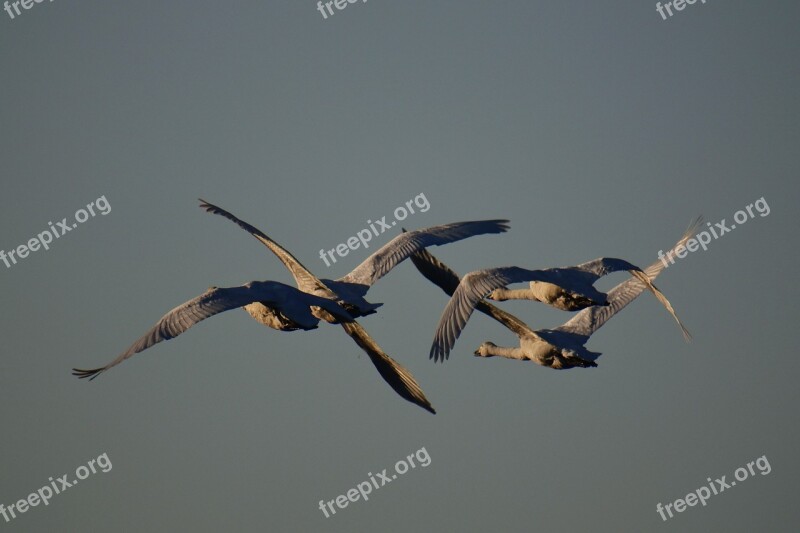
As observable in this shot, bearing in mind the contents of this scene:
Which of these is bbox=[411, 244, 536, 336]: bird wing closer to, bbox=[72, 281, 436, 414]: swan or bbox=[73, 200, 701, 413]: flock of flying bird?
bbox=[73, 200, 701, 413]: flock of flying bird

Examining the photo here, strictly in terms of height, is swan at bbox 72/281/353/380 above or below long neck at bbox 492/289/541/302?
above

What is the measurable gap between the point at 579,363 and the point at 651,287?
3605mm

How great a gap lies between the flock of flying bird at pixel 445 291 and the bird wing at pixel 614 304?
3cm

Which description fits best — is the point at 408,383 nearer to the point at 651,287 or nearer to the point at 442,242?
the point at 442,242

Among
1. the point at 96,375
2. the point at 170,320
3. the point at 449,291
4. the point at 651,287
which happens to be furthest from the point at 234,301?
the point at 651,287

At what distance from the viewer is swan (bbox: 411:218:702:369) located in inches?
1959

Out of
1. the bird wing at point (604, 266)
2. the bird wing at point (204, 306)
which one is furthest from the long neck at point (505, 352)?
the bird wing at point (204, 306)

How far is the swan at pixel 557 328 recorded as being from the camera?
4975cm

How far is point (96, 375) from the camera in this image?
39.6 m

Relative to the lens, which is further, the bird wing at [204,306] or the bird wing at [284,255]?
the bird wing at [284,255]

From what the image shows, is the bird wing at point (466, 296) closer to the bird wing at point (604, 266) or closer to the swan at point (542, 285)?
the swan at point (542, 285)

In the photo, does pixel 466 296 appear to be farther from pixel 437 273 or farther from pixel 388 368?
pixel 437 273

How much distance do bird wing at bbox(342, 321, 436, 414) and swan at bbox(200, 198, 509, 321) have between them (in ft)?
4.70

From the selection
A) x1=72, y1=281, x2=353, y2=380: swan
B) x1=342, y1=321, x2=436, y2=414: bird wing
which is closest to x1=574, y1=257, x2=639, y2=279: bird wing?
x1=342, y1=321, x2=436, y2=414: bird wing
